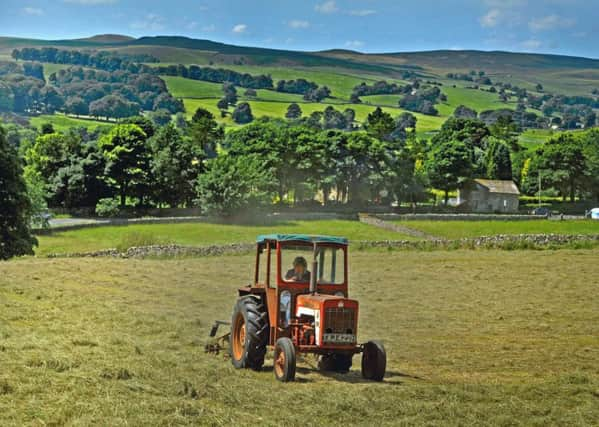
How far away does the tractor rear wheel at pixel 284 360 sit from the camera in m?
15.6

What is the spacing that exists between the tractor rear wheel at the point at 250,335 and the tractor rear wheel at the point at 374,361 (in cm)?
202

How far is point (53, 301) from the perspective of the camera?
24.9 m

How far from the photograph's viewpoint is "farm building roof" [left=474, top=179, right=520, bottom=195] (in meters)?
114

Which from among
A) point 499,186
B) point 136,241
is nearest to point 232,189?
point 136,241

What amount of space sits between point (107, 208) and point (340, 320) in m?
72.2

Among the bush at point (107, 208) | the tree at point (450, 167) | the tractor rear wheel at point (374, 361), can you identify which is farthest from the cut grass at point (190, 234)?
the tractor rear wheel at point (374, 361)

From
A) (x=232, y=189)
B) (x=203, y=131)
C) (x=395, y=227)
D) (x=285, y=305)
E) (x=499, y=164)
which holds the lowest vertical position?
(x=395, y=227)

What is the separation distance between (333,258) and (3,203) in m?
32.9

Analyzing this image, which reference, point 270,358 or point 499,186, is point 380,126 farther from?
point 270,358

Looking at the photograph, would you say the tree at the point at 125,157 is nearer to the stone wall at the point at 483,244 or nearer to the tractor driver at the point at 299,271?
the stone wall at the point at 483,244

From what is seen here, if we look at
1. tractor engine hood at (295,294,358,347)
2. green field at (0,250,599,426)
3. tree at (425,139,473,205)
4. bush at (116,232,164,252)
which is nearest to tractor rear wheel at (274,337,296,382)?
green field at (0,250,599,426)

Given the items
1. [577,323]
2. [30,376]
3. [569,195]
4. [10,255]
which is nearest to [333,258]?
[30,376]

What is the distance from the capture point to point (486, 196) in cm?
11269

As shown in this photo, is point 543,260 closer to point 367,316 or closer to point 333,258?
Result: point 367,316
